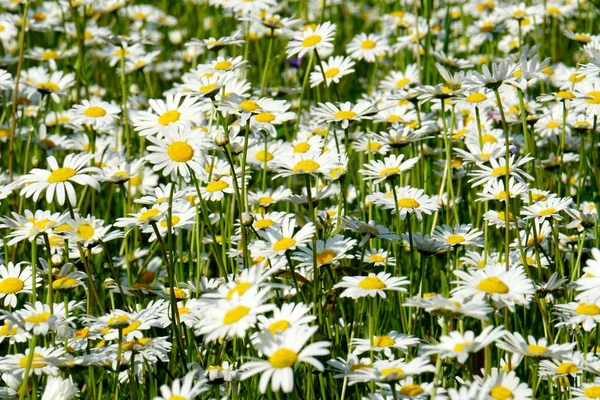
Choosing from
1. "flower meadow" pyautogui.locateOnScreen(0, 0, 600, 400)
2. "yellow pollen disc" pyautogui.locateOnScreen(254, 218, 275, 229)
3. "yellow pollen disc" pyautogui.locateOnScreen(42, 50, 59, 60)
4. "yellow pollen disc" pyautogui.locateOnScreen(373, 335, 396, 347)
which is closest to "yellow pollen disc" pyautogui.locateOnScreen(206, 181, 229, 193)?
"flower meadow" pyautogui.locateOnScreen(0, 0, 600, 400)

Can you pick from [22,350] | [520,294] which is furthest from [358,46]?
[520,294]

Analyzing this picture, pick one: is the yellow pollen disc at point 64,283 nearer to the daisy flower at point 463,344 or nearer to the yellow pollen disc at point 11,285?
the yellow pollen disc at point 11,285

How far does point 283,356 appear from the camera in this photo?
1560mm

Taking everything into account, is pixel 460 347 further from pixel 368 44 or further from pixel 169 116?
pixel 368 44

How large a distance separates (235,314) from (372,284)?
485 mm

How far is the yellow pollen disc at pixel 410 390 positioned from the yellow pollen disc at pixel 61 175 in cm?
112

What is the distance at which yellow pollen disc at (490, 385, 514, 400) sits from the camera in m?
1.75

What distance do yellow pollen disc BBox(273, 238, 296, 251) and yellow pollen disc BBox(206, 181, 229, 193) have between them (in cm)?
47

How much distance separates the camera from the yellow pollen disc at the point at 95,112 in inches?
133

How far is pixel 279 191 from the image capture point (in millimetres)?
2875

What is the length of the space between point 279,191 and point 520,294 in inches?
46.8

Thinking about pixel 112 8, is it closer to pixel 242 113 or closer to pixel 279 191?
pixel 279 191

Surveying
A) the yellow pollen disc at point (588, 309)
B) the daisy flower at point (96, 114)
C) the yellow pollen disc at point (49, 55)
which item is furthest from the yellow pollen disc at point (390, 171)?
the yellow pollen disc at point (49, 55)

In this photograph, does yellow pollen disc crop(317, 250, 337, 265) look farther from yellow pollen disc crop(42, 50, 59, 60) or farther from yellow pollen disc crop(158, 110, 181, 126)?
yellow pollen disc crop(42, 50, 59, 60)
